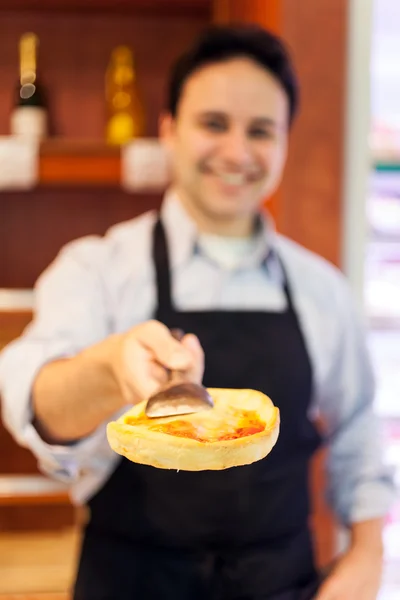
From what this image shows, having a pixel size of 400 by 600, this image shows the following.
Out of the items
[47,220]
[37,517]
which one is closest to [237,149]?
[47,220]

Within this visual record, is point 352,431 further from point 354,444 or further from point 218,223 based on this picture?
point 218,223

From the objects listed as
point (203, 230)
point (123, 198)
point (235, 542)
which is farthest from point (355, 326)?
point (123, 198)

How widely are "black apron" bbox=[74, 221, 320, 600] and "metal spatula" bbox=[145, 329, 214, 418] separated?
35 cm

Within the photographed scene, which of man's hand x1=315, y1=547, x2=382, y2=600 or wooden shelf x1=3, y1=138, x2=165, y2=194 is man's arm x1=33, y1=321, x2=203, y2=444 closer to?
man's hand x1=315, y1=547, x2=382, y2=600

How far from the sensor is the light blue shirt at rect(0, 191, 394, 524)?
0.92m

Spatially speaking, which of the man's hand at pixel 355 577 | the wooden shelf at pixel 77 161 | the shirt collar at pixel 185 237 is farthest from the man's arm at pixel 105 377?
the wooden shelf at pixel 77 161

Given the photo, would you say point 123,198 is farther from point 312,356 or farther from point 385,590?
point 385,590

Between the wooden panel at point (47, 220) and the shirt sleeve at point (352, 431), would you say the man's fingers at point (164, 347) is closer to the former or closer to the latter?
the shirt sleeve at point (352, 431)

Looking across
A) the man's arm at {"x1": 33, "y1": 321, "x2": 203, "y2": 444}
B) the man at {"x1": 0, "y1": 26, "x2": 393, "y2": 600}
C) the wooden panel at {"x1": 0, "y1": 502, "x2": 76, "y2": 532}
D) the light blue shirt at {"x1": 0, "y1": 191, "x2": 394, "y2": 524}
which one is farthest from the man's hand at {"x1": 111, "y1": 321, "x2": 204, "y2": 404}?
the wooden panel at {"x1": 0, "y1": 502, "x2": 76, "y2": 532}

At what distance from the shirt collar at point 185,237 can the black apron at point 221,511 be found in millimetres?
42

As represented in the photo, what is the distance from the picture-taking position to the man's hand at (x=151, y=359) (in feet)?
1.86

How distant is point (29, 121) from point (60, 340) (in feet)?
2.75

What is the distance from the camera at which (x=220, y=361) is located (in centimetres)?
92

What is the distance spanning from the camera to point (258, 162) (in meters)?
0.96
